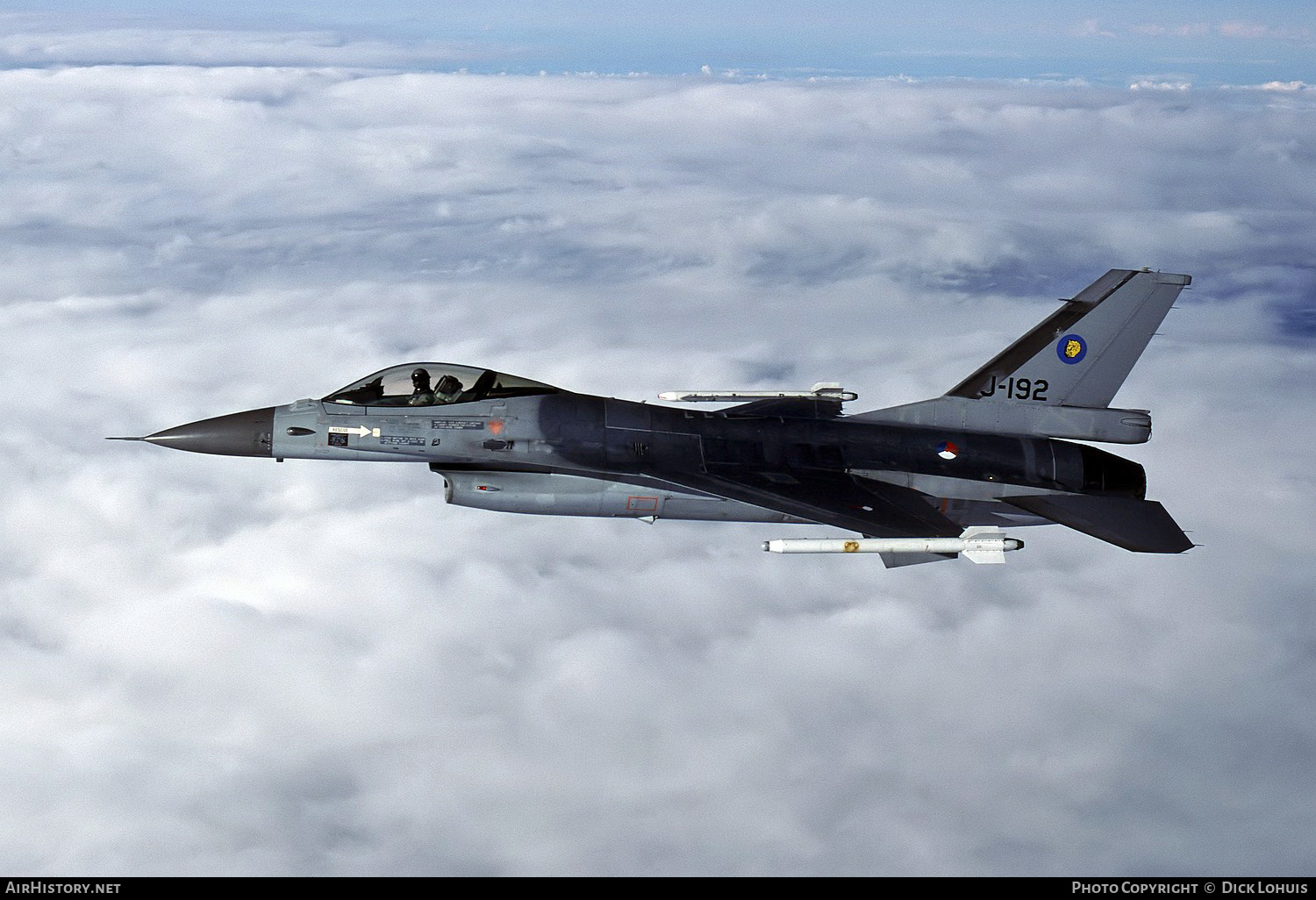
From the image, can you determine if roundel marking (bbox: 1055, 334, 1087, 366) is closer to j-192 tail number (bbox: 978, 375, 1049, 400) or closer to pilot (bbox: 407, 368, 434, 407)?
j-192 tail number (bbox: 978, 375, 1049, 400)

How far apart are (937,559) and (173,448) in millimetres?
11301

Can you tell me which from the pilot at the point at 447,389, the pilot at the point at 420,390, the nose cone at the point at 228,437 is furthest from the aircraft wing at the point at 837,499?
the nose cone at the point at 228,437

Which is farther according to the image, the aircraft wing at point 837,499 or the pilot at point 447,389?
the pilot at point 447,389

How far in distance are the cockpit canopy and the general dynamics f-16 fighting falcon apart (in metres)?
0.02

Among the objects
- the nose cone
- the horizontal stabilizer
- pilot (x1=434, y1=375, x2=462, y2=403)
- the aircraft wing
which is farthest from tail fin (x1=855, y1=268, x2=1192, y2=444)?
the nose cone

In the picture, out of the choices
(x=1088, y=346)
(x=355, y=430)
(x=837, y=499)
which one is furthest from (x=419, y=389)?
(x=1088, y=346)

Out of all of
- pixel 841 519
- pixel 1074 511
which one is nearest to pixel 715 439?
pixel 841 519

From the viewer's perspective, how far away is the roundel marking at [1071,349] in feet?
52.4

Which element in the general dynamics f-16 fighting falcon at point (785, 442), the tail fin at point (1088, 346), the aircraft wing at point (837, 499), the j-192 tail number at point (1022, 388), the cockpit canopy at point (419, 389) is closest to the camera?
the aircraft wing at point (837, 499)

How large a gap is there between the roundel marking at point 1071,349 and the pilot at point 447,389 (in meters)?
9.28

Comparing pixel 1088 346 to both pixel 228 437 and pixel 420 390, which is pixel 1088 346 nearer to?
pixel 420 390

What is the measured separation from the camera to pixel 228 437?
15.1m

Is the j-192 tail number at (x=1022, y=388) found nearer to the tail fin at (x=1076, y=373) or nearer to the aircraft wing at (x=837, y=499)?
the tail fin at (x=1076, y=373)

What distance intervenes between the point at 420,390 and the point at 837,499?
6347 mm
